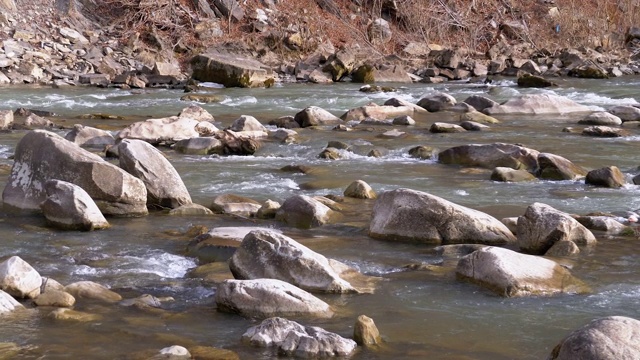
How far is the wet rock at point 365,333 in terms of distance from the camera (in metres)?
4.80

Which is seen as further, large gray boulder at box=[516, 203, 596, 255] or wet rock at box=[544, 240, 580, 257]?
large gray boulder at box=[516, 203, 596, 255]

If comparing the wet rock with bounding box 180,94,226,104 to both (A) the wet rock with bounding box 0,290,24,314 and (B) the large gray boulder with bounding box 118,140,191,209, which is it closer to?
(B) the large gray boulder with bounding box 118,140,191,209

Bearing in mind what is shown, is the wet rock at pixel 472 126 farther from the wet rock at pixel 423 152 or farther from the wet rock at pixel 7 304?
the wet rock at pixel 7 304

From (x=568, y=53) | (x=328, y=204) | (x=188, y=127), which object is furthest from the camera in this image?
(x=568, y=53)

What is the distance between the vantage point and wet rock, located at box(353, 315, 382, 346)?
189 inches

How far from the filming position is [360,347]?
4762mm

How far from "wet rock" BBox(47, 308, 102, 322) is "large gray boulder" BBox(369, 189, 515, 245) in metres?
2.75

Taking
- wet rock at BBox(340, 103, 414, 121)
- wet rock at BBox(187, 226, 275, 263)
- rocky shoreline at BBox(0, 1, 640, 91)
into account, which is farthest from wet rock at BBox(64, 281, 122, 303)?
rocky shoreline at BBox(0, 1, 640, 91)

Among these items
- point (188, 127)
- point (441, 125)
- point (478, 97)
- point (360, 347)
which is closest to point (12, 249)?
point (360, 347)

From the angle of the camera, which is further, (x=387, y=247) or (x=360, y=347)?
(x=387, y=247)

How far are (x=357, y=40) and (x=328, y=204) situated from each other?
21247 millimetres

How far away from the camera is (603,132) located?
13672 mm

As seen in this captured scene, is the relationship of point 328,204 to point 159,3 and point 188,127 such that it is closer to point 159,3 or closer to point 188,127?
point 188,127

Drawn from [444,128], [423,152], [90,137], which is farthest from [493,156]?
[90,137]
